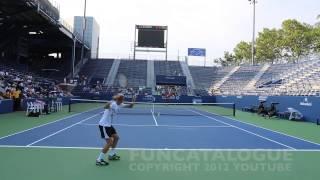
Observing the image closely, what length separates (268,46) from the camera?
7956 centimetres

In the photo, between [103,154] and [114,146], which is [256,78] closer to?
[114,146]

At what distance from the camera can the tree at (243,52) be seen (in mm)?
92500

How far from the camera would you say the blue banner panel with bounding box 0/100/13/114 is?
1042 inches

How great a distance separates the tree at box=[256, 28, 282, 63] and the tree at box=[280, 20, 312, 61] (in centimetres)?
310

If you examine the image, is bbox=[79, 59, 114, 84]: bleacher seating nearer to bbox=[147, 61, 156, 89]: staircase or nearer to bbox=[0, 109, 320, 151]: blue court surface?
bbox=[147, 61, 156, 89]: staircase

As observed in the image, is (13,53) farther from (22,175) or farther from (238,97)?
(22,175)

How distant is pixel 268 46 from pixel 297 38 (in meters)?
8.24

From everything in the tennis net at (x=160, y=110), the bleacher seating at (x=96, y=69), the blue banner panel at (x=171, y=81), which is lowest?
the tennis net at (x=160, y=110)

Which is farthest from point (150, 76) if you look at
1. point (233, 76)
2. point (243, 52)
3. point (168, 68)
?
point (243, 52)

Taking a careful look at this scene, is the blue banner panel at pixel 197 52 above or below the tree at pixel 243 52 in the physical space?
below

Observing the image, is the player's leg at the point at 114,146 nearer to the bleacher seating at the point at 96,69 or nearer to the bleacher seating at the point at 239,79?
the bleacher seating at the point at 239,79

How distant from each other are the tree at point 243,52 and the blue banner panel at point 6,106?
68.9 m

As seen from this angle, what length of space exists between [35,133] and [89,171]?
25.6 feet

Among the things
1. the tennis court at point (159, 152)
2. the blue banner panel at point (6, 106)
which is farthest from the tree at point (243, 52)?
the tennis court at point (159, 152)
